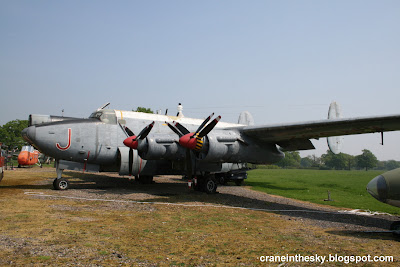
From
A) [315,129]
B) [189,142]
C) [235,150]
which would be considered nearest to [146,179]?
[235,150]

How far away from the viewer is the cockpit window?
16.2 meters

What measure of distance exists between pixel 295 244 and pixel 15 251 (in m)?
5.50

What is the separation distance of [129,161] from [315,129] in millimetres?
9101

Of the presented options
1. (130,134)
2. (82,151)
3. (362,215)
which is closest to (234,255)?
(362,215)

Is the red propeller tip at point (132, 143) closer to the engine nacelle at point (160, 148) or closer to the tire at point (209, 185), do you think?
the engine nacelle at point (160, 148)

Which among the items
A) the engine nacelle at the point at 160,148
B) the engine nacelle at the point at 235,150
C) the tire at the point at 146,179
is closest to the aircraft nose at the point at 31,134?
→ the engine nacelle at the point at 160,148

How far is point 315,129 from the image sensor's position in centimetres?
1291

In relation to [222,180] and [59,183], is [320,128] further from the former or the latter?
[59,183]

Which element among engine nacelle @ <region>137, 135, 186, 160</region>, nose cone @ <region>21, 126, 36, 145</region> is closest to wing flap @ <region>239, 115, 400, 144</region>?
engine nacelle @ <region>137, 135, 186, 160</region>

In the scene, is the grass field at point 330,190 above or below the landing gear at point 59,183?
below

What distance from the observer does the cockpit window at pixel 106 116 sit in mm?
16188

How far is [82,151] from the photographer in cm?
1513

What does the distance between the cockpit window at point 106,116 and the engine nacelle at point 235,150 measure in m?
6.05

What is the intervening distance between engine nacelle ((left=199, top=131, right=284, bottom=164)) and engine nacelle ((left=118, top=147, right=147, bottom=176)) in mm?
4213
